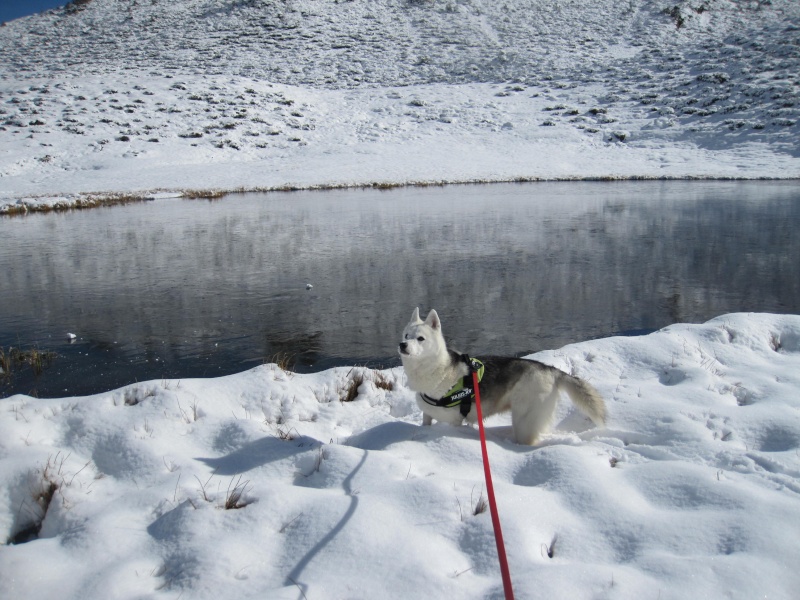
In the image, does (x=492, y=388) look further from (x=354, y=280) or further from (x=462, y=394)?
(x=354, y=280)

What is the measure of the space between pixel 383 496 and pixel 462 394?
62.3 inches

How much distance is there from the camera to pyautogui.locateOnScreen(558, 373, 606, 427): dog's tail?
514cm

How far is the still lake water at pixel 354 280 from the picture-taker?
29.3ft

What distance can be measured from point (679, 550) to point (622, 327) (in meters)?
6.84

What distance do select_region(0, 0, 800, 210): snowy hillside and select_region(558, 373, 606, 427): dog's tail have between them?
105ft

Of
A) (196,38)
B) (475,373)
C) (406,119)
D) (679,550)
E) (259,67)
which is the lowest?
(679,550)

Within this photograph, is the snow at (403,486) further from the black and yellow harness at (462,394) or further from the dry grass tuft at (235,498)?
the black and yellow harness at (462,394)

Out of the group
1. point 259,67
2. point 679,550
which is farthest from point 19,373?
point 259,67

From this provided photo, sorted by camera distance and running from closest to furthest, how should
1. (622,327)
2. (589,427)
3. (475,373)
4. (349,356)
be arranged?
(475,373) → (589,427) → (349,356) → (622,327)

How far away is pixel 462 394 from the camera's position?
509 centimetres

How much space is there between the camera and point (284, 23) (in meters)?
80.1

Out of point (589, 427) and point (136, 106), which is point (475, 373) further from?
point (136, 106)

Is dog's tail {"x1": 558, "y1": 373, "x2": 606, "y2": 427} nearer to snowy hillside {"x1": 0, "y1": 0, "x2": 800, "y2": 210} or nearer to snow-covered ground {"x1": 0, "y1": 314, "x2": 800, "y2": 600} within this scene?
snow-covered ground {"x1": 0, "y1": 314, "x2": 800, "y2": 600}

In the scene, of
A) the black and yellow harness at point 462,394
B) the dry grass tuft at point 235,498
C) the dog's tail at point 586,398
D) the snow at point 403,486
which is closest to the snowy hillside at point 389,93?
the snow at point 403,486
